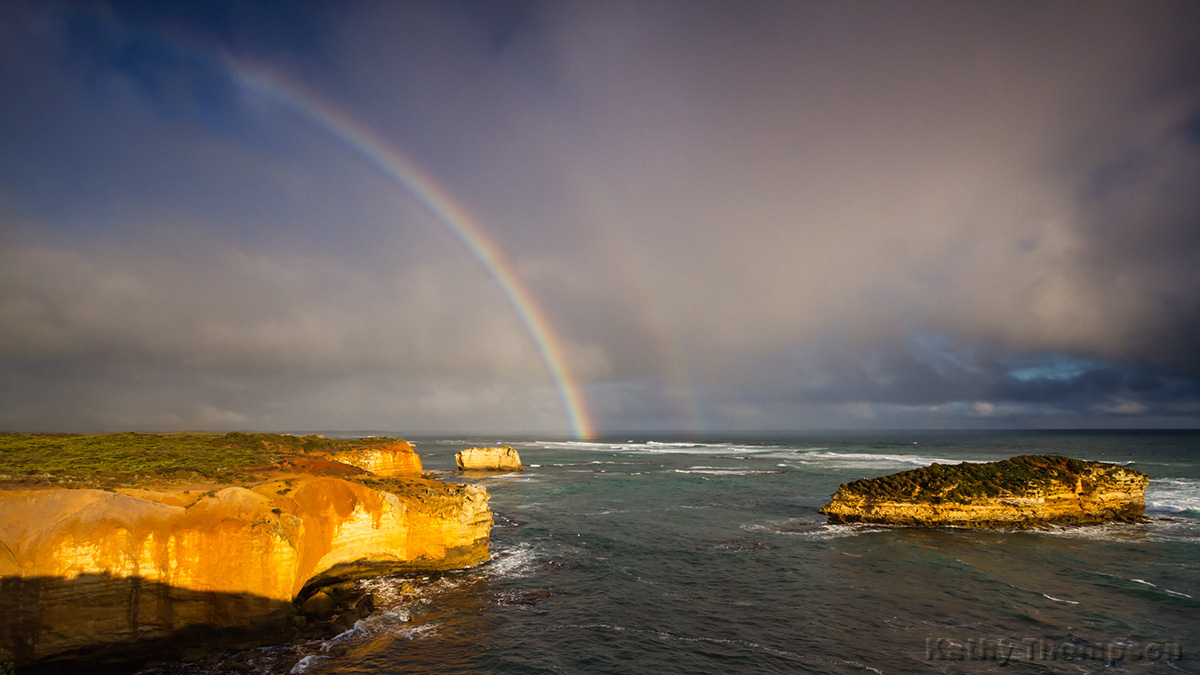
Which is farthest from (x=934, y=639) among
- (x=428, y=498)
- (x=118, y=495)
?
(x=118, y=495)

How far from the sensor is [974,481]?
38.4 m

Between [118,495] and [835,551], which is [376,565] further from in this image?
[835,551]

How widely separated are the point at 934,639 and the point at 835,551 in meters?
12.3

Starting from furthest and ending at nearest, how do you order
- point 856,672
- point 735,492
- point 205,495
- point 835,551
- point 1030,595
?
→ 1. point 735,492
2. point 835,551
3. point 1030,595
4. point 205,495
5. point 856,672

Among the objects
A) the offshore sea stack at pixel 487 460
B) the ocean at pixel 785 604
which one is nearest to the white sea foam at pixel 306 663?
the ocean at pixel 785 604

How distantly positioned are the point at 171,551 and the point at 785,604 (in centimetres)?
2282

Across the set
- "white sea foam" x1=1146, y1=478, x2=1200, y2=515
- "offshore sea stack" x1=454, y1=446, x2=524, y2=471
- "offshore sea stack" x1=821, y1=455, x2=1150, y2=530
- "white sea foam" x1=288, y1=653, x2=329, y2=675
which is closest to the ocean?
"white sea foam" x1=288, y1=653, x2=329, y2=675

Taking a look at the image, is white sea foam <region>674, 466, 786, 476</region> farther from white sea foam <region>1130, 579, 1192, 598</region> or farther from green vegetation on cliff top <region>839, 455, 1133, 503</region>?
white sea foam <region>1130, 579, 1192, 598</region>

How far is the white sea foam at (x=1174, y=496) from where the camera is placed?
43250mm

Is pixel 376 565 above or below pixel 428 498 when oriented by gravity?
below

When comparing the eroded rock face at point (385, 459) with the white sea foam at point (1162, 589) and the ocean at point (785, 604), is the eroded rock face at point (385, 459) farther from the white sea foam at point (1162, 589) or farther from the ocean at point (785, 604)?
the white sea foam at point (1162, 589)

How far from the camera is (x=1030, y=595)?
22.7 metres

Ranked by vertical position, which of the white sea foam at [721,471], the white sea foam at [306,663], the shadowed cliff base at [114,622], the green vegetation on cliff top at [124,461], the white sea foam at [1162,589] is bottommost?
the white sea foam at [721,471]

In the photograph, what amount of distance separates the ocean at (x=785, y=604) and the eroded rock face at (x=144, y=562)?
210 cm
